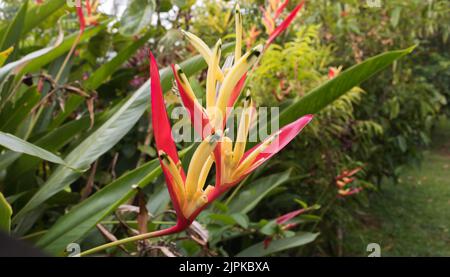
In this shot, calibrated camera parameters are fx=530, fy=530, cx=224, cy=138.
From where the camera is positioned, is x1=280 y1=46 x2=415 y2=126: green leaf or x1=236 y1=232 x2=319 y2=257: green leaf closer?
x1=280 y1=46 x2=415 y2=126: green leaf

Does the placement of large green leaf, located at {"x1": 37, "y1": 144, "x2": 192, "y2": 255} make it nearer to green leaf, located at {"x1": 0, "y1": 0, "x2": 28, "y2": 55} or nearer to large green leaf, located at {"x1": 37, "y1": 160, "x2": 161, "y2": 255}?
large green leaf, located at {"x1": 37, "y1": 160, "x2": 161, "y2": 255}

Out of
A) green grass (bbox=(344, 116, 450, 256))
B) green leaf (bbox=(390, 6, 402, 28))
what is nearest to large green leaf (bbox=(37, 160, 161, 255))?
green grass (bbox=(344, 116, 450, 256))

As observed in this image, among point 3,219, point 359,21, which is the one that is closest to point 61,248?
point 3,219

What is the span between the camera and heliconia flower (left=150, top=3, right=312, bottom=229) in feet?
1.37

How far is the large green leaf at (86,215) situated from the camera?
799 millimetres

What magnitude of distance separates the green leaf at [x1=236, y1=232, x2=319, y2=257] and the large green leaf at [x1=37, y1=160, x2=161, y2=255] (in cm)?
46

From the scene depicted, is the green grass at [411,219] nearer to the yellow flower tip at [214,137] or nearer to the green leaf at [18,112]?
the green leaf at [18,112]

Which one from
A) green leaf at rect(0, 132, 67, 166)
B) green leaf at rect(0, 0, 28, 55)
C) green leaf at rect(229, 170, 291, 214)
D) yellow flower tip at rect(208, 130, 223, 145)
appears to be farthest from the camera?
green leaf at rect(229, 170, 291, 214)

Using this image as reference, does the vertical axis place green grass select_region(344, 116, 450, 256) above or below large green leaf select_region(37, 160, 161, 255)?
below

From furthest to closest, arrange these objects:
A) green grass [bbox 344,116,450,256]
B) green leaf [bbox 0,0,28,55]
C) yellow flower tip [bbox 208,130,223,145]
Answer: green grass [bbox 344,116,450,256]
green leaf [bbox 0,0,28,55]
yellow flower tip [bbox 208,130,223,145]

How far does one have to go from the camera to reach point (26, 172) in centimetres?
107

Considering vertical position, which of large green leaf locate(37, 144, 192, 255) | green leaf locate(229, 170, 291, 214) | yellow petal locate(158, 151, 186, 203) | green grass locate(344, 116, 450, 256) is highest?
yellow petal locate(158, 151, 186, 203)
